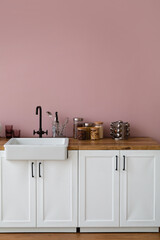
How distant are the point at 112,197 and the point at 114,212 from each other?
0.14m

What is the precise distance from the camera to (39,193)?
3.07 m

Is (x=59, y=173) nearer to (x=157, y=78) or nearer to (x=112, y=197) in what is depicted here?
(x=112, y=197)

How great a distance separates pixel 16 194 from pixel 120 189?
36.8 inches

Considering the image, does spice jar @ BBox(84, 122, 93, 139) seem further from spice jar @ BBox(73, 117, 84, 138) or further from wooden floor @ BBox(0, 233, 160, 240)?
wooden floor @ BBox(0, 233, 160, 240)

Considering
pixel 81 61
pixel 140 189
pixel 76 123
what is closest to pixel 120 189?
pixel 140 189

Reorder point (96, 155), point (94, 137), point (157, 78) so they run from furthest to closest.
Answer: point (157, 78), point (94, 137), point (96, 155)

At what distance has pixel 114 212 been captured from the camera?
3.10 metres

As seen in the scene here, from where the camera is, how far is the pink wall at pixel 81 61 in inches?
139

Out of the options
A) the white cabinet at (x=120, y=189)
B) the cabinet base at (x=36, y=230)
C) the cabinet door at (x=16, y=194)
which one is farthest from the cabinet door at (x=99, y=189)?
the cabinet door at (x=16, y=194)

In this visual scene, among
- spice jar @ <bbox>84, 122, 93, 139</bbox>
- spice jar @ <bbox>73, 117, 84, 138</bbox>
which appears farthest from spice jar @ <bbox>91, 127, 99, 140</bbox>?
spice jar @ <bbox>73, 117, 84, 138</bbox>

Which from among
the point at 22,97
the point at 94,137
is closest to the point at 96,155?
the point at 94,137

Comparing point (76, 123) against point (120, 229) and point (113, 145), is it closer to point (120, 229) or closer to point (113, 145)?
point (113, 145)

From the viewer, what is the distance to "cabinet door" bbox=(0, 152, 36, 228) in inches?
120

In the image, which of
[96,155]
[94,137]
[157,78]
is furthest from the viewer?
[157,78]
